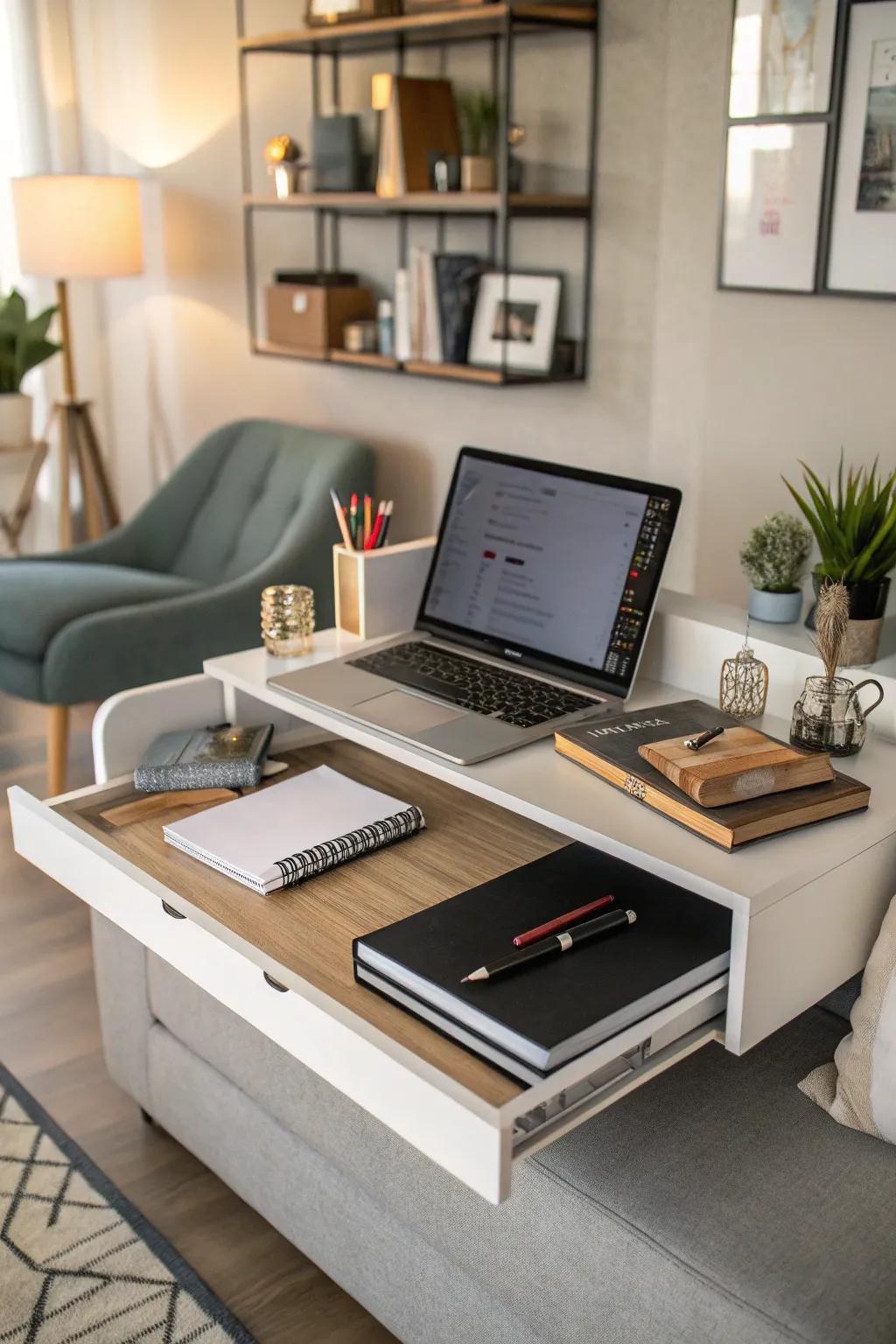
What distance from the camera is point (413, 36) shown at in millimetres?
3084

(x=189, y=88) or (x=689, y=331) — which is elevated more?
(x=189, y=88)

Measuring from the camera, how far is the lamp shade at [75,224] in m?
3.68

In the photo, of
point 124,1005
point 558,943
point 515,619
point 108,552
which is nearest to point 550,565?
point 515,619

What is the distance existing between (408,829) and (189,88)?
10.2ft

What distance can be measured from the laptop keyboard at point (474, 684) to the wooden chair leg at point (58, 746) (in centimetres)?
135

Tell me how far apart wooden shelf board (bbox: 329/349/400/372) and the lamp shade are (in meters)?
0.89

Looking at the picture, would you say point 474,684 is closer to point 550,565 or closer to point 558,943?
point 550,565

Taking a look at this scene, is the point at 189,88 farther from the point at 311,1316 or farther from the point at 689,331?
the point at 311,1316

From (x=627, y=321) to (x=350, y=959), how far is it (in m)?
2.00

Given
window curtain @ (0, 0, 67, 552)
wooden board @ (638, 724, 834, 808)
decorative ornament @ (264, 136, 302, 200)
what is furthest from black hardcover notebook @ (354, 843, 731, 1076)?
window curtain @ (0, 0, 67, 552)

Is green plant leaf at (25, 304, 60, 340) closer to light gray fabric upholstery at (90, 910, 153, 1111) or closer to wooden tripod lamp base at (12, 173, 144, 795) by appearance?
wooden tripod lamp base at (12, 173, 144, 795)

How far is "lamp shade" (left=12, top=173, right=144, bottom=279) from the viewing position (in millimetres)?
3676

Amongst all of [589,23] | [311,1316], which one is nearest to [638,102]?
[589,23]

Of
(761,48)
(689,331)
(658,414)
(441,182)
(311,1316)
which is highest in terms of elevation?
(761,48)
